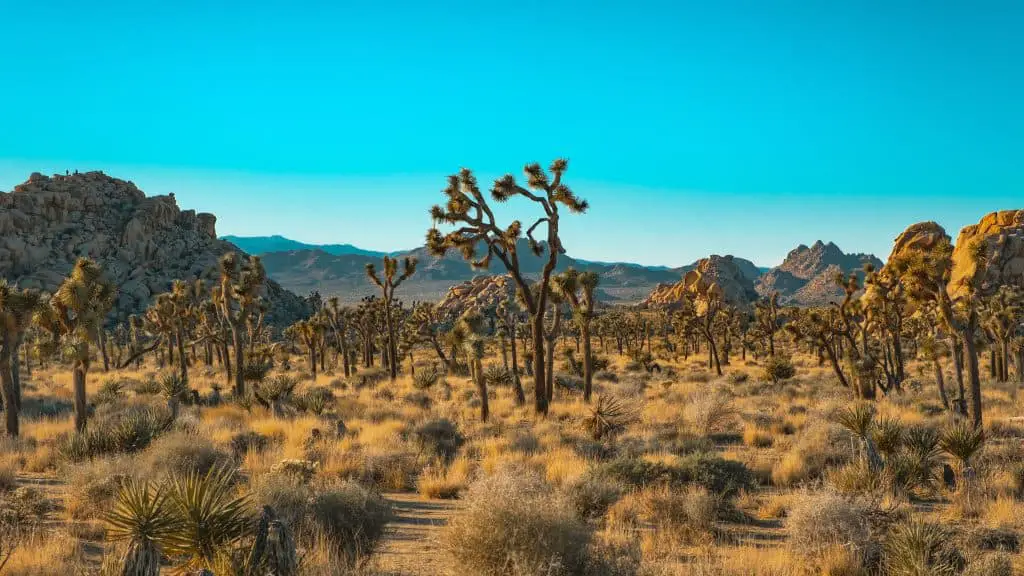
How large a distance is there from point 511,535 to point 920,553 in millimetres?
3974

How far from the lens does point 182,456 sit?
1007cm

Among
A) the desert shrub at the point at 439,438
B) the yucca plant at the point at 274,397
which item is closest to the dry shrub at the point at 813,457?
the desert shrub at the point at 439,438

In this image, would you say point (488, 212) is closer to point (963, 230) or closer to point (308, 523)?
point (308, 523)

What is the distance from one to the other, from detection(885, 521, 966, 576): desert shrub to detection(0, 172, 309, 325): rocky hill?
8787 centimetres

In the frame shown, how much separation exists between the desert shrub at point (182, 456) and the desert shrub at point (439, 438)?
407cm

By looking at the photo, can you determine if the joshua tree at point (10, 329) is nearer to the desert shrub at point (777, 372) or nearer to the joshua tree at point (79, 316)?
the joshua tree at point (79, 316)

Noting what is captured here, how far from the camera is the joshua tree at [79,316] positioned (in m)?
15.3

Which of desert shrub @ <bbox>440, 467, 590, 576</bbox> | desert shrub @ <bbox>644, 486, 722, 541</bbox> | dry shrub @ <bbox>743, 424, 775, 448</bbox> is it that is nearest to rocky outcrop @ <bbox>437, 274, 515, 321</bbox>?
dry shrub @ <bbox>743, 424, 775, 448</bbox>

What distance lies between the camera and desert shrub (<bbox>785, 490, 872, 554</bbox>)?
6.86 meters

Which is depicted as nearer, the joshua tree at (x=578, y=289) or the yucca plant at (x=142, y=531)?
the yucca plant at (x=142, y=531)

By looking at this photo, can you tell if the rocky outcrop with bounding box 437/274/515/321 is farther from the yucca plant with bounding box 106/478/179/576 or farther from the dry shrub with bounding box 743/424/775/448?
the yucca plant with bounding box 106/478/179/576

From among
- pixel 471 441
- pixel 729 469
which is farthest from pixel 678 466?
pixel 471 441

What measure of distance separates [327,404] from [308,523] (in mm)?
14000

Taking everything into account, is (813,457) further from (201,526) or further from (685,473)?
(201,526)
